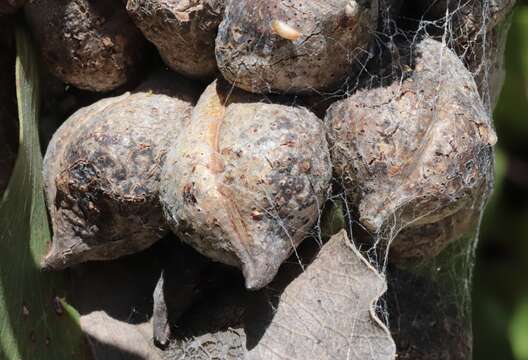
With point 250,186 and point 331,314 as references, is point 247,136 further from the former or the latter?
point 331,314

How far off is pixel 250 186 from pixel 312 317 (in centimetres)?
19

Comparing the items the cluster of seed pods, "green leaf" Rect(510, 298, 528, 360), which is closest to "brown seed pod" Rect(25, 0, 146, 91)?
the cluster of seed pods

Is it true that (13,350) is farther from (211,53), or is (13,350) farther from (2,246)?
(211,53)

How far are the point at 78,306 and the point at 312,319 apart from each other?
33cm

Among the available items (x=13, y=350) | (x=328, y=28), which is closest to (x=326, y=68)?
(x=328, y=28)

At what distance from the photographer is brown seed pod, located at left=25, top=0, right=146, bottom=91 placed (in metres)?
1.08

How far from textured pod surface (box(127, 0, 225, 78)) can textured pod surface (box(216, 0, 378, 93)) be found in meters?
0.04

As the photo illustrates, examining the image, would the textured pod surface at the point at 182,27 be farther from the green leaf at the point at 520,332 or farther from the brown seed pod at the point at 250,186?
the green leaf at the point at 520,332

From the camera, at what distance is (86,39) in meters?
1.08

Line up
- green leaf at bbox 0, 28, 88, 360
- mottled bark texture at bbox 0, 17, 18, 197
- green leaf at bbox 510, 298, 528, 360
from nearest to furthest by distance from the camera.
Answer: green leaf at bbox 0, 28, 88, 360 → mottled bark texture at bbox 0, 17, 18, 197 → green leaf at bbox 510, 298, 528, 360

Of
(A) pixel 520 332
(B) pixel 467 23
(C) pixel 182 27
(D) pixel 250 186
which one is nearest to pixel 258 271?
(D) pixel 250 186

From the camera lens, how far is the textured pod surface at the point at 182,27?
1019mm

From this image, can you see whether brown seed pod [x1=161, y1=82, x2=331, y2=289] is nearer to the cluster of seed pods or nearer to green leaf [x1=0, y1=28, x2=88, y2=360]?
the cluster of seed pods

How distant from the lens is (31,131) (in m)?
1.11
